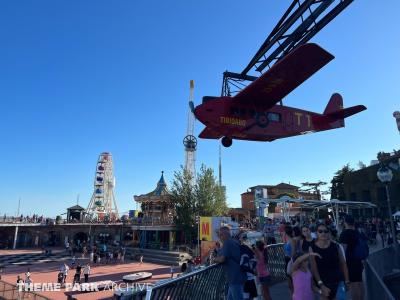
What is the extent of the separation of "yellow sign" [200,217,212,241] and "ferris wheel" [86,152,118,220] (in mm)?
44909

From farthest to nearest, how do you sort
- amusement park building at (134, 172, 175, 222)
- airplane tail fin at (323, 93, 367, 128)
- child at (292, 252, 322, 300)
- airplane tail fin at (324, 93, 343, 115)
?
amusement park building at (134, 172, 175, 222) < airplane tail fin at (324, 93, 343, 115) < airplane tail fin at (323, 93, 367, 128) < child at (292, 252, 322, 300)

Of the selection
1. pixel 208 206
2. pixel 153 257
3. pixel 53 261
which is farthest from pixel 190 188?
pixel 53 261

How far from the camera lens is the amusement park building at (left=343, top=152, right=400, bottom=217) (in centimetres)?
3484

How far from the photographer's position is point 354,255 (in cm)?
509

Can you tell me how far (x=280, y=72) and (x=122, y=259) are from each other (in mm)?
28567

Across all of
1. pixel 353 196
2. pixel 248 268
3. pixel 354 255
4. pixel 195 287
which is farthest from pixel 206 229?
pixel 353 196

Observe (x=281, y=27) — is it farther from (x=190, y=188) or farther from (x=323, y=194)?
(x=323, y=194)

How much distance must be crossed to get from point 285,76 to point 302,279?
9404mm

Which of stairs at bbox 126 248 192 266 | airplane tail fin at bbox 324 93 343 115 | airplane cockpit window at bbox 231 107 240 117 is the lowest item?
stairs at bbox 126 248 192 266

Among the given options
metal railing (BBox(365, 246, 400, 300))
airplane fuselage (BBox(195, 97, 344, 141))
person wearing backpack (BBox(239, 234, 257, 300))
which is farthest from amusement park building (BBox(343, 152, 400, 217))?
person wearing backpack (BBox(239, 234, 257, 300))

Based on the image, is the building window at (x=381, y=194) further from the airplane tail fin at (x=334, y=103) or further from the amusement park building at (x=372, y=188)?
the airplane tail fin at (x=334, y=103)

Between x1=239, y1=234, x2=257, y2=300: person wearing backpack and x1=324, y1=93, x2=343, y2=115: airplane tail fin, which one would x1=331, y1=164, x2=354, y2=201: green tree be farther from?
x1=239, y1=234, x2=257, y2=300: person wearing backpack

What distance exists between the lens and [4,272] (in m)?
27.6

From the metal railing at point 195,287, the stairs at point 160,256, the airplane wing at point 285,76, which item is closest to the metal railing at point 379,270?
the metal railing at point 195,287
